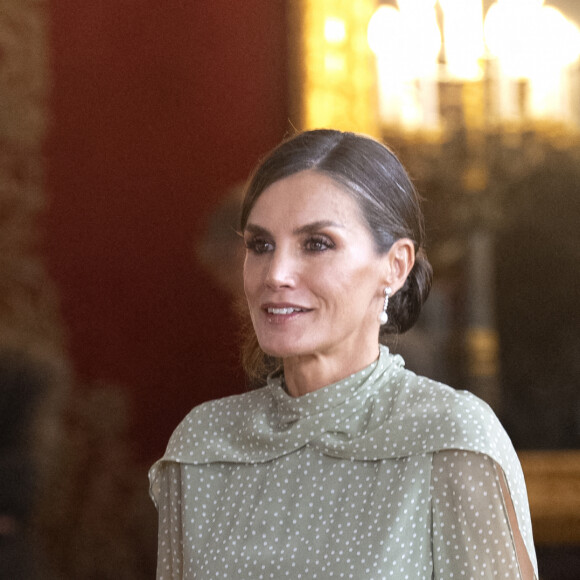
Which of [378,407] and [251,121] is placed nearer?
[378,407]

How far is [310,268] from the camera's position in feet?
4.55

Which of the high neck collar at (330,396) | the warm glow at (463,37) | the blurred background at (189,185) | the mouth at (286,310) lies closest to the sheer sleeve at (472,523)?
the high neck collar at (330,396)

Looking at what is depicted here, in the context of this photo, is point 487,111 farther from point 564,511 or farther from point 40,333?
point 40,333

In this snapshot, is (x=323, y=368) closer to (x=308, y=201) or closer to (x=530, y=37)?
(x=308, y=201)

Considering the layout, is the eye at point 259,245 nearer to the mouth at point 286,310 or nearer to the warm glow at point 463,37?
the mouth at point 286,310

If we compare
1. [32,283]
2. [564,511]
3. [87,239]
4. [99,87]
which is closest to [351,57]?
[99,87]

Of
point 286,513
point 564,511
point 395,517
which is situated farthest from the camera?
point 564,511

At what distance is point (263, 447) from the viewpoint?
1498 mm

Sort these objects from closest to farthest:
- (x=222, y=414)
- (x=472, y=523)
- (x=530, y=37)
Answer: (x=472, y=523), (x=222, y=414), (x=530, y=37)

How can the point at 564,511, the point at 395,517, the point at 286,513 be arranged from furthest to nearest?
the point at 564,511 → the point at 286,513 → the point at 395,517

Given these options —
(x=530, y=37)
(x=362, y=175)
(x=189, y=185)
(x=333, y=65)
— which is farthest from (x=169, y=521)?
(x=530, y=37)

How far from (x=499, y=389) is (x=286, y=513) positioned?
282cm

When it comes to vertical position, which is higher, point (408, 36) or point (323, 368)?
point (408, 36)

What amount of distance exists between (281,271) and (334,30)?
295 centimetres
